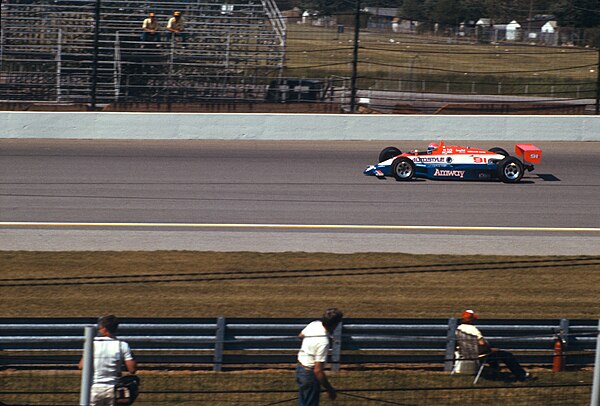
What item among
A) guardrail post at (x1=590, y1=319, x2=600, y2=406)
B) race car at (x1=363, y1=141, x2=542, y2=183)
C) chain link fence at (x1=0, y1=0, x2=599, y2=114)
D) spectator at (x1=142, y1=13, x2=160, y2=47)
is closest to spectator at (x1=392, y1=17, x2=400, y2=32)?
chain link fence at (x1=0, y1=0, x2=599, y2=114)

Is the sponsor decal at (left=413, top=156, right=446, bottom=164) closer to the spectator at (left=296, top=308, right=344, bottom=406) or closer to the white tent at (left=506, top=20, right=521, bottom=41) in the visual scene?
the white tent at (left=506, top=20, right=521, bottom=41)

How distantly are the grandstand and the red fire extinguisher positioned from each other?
1243 centimetres

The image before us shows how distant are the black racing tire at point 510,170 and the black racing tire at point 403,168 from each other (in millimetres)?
1546

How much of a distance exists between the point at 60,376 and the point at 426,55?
16109mm

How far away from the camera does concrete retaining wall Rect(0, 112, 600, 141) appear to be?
1883 cm

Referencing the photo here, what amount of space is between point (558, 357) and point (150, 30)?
51.6 feet

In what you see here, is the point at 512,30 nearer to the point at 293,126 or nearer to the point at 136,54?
the point at 293,126

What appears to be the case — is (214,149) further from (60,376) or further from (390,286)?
(60,376)

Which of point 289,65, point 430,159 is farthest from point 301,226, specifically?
point 289,65

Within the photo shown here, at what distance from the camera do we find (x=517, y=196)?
1617cm

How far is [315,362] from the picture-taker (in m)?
7.11

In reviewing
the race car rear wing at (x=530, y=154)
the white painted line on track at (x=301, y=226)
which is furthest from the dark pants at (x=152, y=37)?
the race car rear wing at (x=530, y=154)

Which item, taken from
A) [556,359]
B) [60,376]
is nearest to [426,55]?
[556,359]

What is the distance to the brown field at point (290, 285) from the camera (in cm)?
1054
